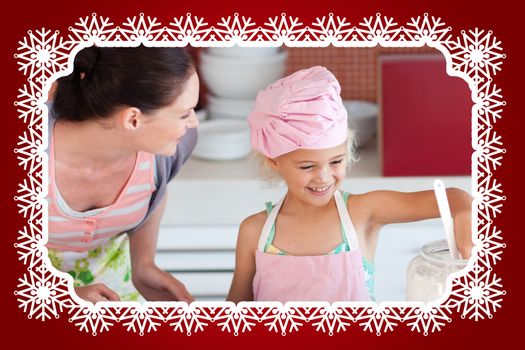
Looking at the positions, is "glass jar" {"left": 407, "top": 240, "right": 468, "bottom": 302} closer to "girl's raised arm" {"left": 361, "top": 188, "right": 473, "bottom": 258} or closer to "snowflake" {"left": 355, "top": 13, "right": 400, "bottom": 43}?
"girl's raised arm" {"left": 361, "top": 188, "right": 473, "bottom": 258}

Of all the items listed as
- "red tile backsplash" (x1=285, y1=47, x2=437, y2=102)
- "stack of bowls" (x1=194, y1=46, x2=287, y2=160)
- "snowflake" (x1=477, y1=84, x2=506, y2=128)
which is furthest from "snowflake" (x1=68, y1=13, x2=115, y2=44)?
"red tile backsplash" (x1=285, y1=47, x2=437, y2=102)

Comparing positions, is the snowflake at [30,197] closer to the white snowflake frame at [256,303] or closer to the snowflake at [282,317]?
the white snowflake frame at [256,303]

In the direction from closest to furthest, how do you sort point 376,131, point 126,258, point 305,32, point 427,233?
point 305,32 → point 427,233 → point 126,258 → point 376,131

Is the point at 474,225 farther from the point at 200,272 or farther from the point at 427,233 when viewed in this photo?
the point at 200,272

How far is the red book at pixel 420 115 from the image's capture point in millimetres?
1258

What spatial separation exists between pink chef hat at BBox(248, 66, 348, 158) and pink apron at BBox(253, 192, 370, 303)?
0.12 meters

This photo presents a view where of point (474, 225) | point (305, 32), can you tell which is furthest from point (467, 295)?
point (305, 32)

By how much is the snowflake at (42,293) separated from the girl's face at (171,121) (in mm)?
192

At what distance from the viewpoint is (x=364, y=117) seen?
1373 mm

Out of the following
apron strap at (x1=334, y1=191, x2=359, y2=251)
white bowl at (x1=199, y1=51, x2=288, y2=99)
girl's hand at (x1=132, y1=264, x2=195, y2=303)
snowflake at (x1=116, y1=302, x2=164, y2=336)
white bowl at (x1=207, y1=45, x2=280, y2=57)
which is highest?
white bowl at (x1=207, y1=45, x2=280, y2=57)

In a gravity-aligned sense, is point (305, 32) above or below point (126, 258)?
above

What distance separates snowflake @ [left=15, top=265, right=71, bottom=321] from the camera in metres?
1.01

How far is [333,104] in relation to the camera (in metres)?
1.03

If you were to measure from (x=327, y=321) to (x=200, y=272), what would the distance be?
0.80 ft
